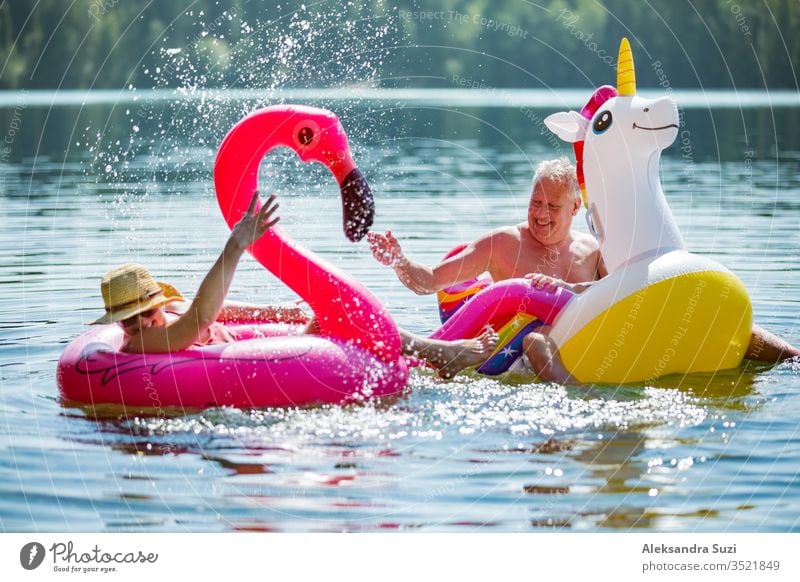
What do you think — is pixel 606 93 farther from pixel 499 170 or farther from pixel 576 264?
pixel 499 170

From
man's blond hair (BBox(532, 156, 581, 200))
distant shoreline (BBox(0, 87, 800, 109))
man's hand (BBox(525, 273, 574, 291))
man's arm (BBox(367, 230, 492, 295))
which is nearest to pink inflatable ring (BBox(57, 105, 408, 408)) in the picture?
man's arm (BBox(367, 230, 492, 295))

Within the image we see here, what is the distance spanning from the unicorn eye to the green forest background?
5.50 feet

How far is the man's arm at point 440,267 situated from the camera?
23.8 feet

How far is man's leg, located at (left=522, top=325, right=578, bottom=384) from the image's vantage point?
6.91 meters

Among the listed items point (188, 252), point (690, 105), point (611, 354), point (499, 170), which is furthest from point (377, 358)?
point (690, 105)

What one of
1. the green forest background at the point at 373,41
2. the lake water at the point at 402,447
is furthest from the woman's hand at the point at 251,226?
A: the green forest background at the point at 373,41

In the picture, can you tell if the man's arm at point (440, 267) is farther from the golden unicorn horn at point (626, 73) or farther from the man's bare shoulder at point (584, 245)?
the golden unicorn horn at point (626, 73)

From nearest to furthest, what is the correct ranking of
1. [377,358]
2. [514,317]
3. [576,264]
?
[377,358]
[514,317]
[576,264]

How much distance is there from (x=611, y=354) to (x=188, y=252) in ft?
18.8

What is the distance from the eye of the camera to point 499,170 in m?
19.9

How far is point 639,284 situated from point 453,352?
43.3 inches

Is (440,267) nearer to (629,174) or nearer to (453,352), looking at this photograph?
(453,352)

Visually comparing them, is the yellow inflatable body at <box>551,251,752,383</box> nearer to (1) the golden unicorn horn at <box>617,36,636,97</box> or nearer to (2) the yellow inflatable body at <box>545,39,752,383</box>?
(2) the yellow inflatable body at <box>545,39,752,383</box>

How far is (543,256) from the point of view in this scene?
763cm
